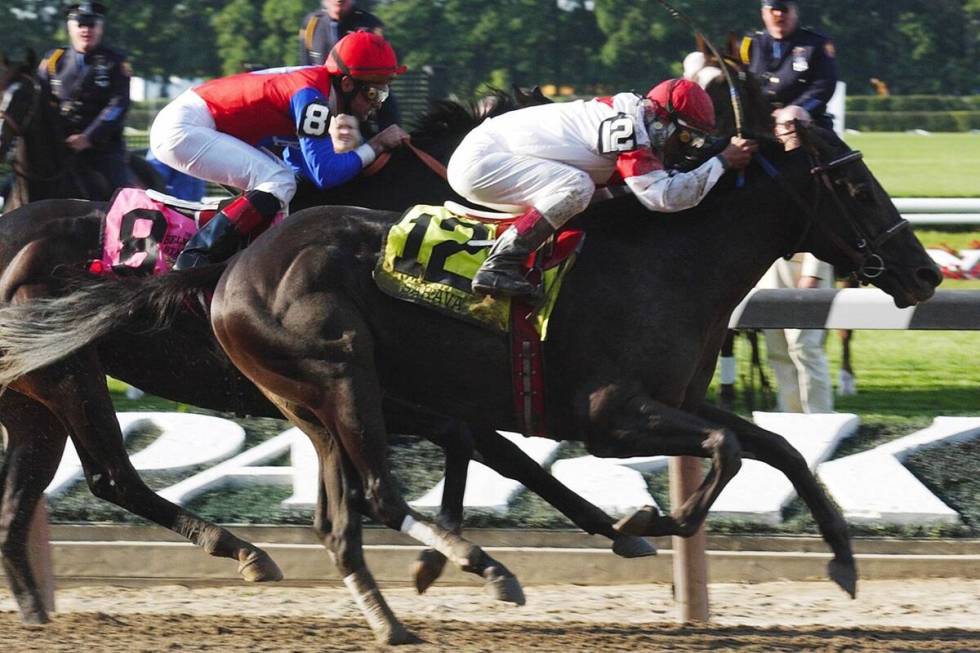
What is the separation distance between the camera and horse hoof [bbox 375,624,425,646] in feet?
15.8

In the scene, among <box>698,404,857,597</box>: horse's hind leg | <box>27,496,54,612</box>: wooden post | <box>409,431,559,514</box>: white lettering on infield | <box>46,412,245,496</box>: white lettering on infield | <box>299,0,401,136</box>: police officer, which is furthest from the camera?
<box>299,0,401,136</box>: police officer

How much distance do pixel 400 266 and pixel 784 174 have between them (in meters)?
1.23

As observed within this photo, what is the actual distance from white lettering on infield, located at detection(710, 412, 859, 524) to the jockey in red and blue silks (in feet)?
5.75

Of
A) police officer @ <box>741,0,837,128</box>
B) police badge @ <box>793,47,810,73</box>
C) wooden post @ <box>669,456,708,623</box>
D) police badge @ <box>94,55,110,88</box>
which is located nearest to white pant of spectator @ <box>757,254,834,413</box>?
police officer @ <box>741,0,837,128</box>

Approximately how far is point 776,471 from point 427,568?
Answer: 63.6 inches

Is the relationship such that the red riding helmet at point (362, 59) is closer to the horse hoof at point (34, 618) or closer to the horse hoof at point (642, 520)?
the horse hoof at point (642, 520)

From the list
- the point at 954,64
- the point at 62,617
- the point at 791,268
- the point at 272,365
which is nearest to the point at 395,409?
the point at 272,365

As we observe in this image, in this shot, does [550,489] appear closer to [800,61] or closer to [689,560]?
[689,560]

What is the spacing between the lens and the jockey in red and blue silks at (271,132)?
17.3 ft

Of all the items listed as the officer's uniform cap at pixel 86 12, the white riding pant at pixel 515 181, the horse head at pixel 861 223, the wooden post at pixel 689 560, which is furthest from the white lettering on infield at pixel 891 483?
the officer's uniform cap at pixel 86 12

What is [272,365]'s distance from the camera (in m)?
4.94

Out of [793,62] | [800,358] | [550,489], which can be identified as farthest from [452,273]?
[793,62]

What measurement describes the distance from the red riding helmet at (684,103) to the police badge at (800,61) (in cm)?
269

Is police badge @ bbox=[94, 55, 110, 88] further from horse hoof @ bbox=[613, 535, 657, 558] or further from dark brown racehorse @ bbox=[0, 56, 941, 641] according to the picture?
horse hoof @ bbox=[613, 535, 657, 558]
